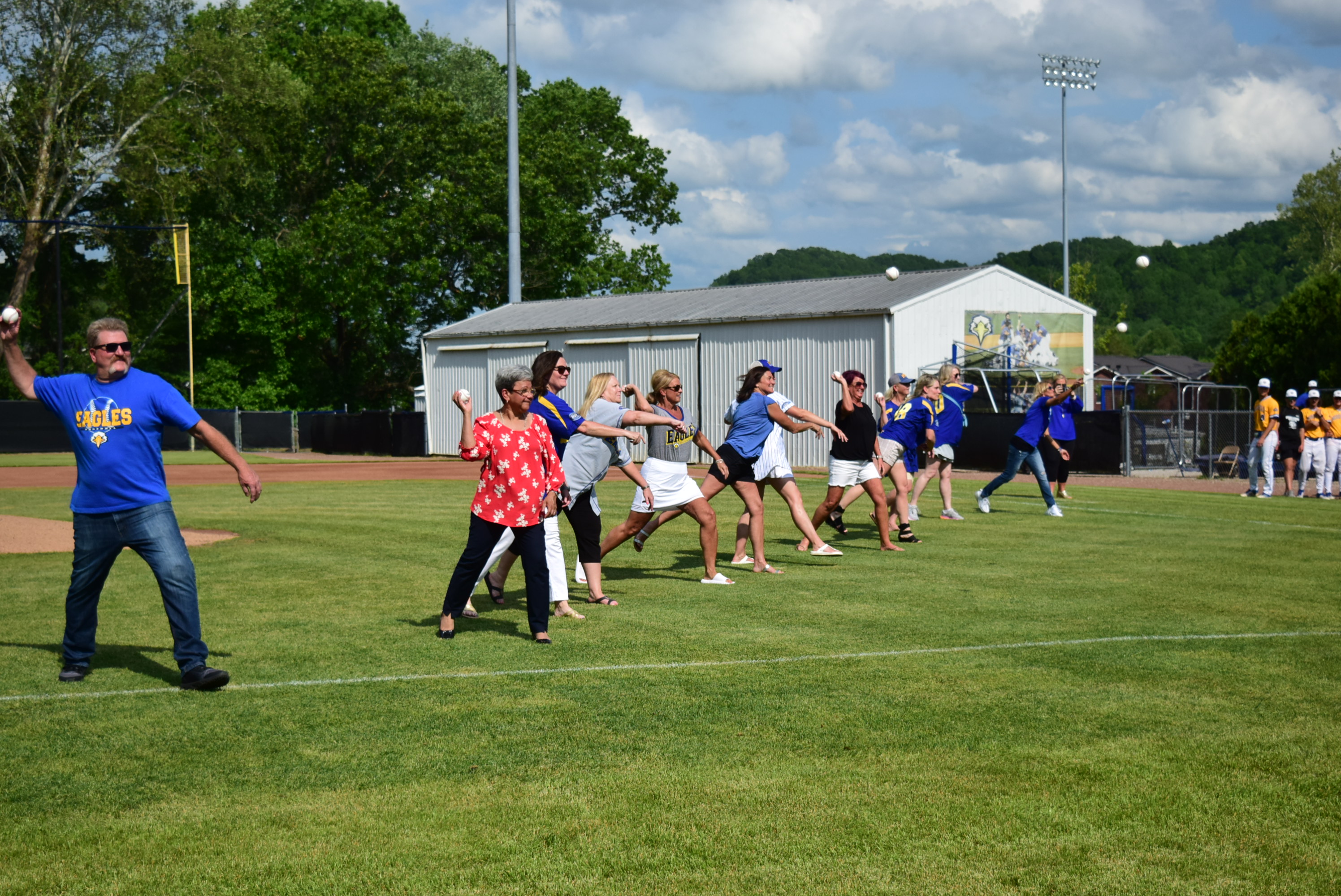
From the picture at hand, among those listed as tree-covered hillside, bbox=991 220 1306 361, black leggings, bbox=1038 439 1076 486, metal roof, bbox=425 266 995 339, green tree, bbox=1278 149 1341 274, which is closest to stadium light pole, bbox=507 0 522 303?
metal roof, bbox=425 266 995 339

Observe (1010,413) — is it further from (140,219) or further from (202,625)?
(140,219)

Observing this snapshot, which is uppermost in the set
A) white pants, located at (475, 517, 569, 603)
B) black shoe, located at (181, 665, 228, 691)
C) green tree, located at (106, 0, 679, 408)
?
green tree, located at (106, 0, 679, 408)

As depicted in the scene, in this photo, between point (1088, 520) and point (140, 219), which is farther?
point (140, 219)

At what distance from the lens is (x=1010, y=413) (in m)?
29.8

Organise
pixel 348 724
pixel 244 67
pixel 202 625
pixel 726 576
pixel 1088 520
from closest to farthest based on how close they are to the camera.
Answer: pixel 348 724 < pixel 202 625 < pixel 726 576 < pixel 1088 520 < pixel 244 67

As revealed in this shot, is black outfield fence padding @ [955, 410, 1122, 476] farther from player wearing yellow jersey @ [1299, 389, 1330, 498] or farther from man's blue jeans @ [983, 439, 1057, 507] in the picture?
man's blue jeans @ [983, 439, 1057, 507]

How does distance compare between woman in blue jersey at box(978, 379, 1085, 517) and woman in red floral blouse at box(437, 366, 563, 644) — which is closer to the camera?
woman in red floral blouse at box(437, 366, 563, 644)

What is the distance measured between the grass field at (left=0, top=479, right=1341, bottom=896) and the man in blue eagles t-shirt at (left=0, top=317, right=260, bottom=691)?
52cm

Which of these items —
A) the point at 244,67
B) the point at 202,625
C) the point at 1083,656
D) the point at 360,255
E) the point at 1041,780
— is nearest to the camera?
the point at 1041,780

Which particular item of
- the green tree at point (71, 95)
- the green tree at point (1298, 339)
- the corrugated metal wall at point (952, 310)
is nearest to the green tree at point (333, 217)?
the green tree at point (71, 95)

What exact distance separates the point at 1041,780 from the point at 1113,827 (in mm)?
554

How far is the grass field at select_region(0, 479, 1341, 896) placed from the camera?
170 inches

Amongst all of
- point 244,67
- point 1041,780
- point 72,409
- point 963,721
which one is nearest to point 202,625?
point 72,409

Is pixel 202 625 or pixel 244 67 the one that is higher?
pixel 244 67
